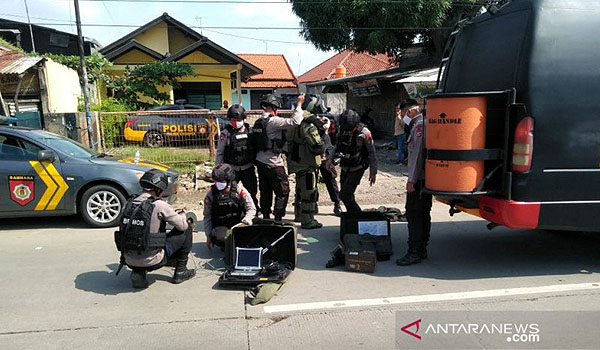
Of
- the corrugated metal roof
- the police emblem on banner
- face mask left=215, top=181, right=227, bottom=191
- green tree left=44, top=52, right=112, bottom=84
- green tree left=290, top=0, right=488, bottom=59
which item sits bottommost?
the police emblem on banner

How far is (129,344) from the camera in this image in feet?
10.8

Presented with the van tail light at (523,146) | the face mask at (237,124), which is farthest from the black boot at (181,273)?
the van tail light at (523,146)

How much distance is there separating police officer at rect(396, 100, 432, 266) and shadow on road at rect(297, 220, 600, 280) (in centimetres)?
15

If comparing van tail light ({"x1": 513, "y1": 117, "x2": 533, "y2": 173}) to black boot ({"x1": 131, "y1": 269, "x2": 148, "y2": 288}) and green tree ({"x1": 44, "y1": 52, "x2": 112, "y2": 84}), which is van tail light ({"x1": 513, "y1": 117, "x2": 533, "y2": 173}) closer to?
black boot ({"x1": 131, "y1": 269, "x2": 148, "y2": 288})

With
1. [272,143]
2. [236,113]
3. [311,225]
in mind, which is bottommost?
[311,225]

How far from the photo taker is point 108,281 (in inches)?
178

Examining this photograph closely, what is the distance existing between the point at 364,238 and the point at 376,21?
14375mm

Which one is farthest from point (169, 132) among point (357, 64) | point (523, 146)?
point (357, 64)

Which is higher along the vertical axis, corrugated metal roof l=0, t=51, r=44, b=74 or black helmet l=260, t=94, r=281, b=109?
corrugated metal roof l=0, t=51, r=44, b=74

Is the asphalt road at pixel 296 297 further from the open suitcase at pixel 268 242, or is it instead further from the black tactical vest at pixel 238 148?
the black tactical vest at pixel 238 148

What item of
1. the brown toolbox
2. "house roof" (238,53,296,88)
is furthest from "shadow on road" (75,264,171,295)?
"house roof" (238,53,296,88)

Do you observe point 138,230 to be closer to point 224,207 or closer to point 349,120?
point 224,207

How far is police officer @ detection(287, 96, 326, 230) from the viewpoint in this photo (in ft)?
19.4

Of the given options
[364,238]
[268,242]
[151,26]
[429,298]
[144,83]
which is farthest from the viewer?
[151,26]
